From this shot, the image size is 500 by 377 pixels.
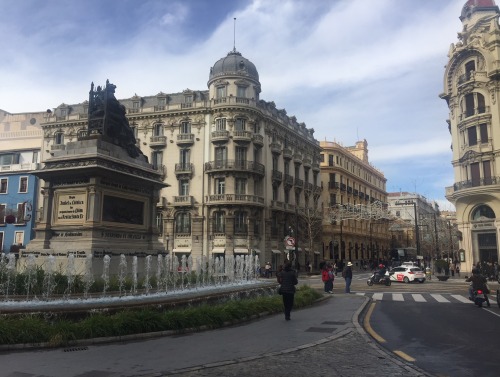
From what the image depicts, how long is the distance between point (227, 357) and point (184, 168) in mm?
46526

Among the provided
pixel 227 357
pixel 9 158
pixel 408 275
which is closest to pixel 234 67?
pixel 408 275

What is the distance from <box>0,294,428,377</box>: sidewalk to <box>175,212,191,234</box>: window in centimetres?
4252

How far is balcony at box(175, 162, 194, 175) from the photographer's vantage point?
175ft

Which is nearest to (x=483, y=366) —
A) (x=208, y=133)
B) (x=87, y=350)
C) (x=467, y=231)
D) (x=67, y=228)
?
(x=87, y=350)

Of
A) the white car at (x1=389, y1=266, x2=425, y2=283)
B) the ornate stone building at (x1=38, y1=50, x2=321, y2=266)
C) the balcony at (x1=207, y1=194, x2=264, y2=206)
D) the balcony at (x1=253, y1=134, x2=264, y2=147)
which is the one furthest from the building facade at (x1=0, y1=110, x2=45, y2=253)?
the white car at (x1=389, y1=266, x2=425, y2=283)

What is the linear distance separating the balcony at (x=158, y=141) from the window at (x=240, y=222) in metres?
12.8

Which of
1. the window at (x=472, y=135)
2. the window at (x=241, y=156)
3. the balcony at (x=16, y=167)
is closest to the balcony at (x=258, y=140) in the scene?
the window at (x=241, y=156)

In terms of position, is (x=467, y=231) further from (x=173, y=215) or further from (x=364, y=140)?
(x=364, y=140)

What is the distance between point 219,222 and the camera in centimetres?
5206

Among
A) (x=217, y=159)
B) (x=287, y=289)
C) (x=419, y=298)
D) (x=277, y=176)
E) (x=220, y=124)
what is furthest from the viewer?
(x=277, y=176)

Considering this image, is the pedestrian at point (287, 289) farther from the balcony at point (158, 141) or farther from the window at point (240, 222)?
the balcony at point (158, 141)

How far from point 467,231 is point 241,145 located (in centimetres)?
2647

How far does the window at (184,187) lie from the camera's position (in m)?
53.9

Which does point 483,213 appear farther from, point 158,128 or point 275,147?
point 158,128
